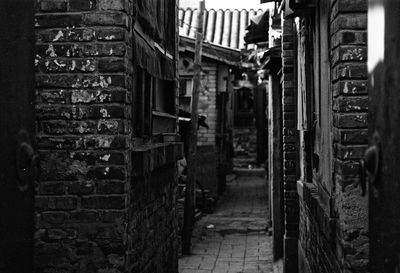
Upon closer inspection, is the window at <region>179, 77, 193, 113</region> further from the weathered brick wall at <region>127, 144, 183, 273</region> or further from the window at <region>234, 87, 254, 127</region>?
the window at <region>234, 87, 254, 127</region>

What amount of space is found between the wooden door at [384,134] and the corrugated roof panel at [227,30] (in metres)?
16.8

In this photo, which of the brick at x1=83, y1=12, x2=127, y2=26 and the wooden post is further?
the wooden post

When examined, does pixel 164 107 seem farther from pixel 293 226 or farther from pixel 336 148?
pixel 336 148

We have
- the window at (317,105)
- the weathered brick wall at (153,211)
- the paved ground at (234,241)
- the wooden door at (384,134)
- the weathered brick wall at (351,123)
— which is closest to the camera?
the wooden door at (384,134)

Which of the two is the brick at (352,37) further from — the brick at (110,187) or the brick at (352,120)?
the brick at (110,187)

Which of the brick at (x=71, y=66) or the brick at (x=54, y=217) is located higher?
the brick at (x=71, y=66)

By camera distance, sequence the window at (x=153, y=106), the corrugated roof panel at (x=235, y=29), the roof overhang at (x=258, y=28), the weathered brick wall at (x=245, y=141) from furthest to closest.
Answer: the weathered brick wall at (x=245, y=141) < the corrugated roof panel at (x=235, y=29) < the roof overhang at (x=258, y=28) < the window at (x=153, y=106)

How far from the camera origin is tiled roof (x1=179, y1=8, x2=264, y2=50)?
61.4 feet

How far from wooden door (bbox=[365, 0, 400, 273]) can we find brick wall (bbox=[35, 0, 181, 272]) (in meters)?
2.03

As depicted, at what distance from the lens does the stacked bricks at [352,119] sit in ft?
10.6

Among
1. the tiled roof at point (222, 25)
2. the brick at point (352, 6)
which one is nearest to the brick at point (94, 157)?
the brick at point (352, 6)

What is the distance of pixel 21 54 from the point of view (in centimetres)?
214

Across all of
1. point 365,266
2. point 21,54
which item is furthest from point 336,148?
point 21,54

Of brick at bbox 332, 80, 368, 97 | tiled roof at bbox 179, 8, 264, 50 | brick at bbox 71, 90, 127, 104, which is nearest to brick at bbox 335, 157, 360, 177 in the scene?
brick at bbox 332, 80, 368, 97
